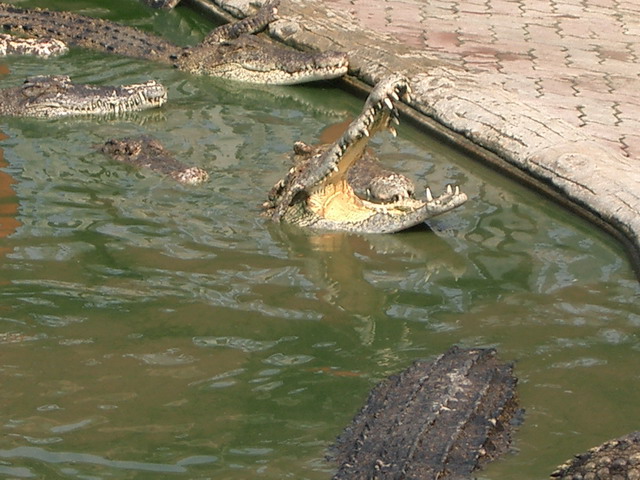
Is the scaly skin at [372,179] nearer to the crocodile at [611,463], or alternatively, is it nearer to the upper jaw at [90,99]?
the upper jaw at [90,99]

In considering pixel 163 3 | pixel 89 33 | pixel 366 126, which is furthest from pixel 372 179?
pixel 163 3

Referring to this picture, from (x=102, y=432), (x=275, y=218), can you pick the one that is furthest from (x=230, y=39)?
(x=102, y=432)

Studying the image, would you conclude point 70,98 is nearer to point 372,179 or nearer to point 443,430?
point 372,179

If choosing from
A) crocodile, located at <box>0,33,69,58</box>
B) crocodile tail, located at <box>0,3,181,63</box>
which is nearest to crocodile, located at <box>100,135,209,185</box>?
crocodile tail, located at <box>0,3,181,63</box>

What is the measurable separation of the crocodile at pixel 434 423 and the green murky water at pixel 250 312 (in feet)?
0.46

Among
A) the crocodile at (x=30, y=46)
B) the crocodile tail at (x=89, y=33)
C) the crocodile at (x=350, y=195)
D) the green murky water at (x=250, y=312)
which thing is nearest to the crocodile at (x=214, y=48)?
the crocodile tail at (x=89, y=33)

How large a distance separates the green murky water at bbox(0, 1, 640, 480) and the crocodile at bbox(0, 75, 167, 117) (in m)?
0.49

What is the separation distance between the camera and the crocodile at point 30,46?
12.5 metres

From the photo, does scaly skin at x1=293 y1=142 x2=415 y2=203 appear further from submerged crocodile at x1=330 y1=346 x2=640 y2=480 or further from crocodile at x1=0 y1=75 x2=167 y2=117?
submerged crocodile at x1=330 y1=346 x2=640 y2=480

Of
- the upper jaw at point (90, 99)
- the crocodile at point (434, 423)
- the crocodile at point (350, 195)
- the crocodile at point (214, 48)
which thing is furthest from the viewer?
the crocodile at point (214, 48)

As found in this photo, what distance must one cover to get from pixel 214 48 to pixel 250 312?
6016mm

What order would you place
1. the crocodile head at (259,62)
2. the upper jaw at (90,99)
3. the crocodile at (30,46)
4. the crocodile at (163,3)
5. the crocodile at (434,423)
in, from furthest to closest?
the crocodile at (163,3) → the crocodile at (30,46) → the crocodile head at (259,62) → the upper jaw at (90,99) → the crocodile at (434,423)

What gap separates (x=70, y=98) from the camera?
35.2ft

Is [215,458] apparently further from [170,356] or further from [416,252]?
[416,252]
